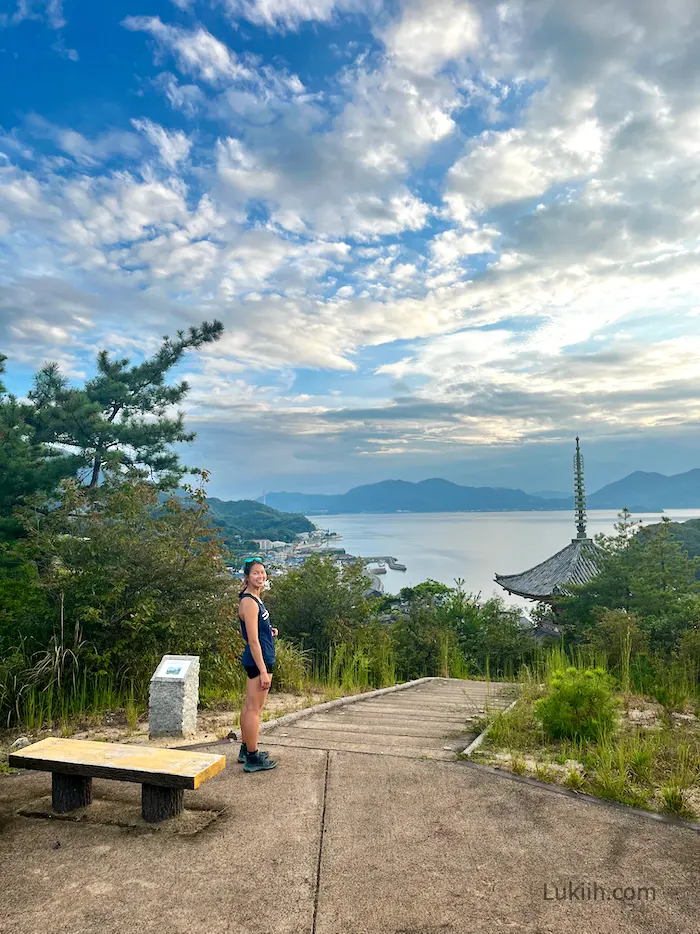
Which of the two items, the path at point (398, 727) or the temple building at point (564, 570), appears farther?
the temple building at point (564, 570)

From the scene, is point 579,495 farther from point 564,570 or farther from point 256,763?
point 256,763

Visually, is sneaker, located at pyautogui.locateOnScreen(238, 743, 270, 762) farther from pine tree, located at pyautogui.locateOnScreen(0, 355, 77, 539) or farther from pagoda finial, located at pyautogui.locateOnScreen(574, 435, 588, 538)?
pagoda finial, located at pyautogui.locateOnScreen(574, 435, 588, 538)

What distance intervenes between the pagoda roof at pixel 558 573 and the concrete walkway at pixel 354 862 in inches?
654

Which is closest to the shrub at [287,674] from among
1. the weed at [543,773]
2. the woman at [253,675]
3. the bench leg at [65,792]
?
the woman at [253,675]

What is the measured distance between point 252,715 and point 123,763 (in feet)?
3.60

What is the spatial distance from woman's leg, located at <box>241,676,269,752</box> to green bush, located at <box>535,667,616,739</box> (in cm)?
236

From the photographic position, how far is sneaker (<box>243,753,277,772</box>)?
4242mm

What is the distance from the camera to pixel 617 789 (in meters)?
3.78

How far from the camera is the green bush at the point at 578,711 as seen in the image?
4.83 metres

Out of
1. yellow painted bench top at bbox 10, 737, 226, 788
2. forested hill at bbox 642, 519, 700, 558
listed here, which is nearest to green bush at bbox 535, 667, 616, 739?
yellow painted bench top at bbox 10, 737, 226, 788

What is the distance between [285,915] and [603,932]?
1.30 meters

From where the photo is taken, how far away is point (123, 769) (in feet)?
10.8

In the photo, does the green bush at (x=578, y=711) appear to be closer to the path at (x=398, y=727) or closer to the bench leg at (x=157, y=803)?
the path at (x=398, y=727)

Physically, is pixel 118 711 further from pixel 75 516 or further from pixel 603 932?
pixel 603 932
